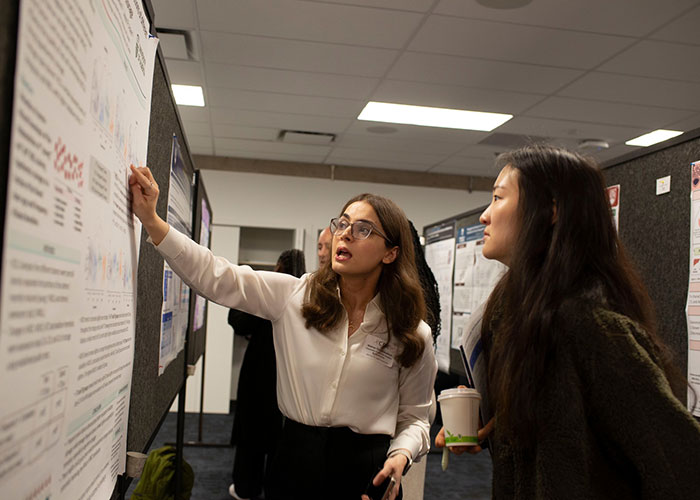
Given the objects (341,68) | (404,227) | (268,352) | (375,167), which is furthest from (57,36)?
(375,167)

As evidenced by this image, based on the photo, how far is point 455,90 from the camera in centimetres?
334

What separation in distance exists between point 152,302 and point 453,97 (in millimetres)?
2812

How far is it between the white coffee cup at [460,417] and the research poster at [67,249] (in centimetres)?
54

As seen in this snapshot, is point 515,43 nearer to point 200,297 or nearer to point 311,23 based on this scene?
point 311,23

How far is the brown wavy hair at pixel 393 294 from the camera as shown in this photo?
126cm

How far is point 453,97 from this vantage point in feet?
11.3

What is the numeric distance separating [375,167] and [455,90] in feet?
7.31

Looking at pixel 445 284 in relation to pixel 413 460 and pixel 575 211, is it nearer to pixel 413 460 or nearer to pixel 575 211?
pixel 413 460

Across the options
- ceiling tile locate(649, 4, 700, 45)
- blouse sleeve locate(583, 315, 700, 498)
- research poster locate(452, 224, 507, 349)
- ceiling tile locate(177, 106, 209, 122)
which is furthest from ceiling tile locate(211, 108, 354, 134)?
blouse sleeve locate(583, 315, 700, 498)

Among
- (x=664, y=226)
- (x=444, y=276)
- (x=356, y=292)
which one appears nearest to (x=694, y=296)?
(x=664, y=226)

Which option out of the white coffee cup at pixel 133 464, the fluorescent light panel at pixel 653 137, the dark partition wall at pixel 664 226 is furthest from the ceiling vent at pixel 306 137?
the white coffee cup at pixel 133 464

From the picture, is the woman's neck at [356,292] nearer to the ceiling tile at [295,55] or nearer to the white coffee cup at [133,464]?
the white coffee cup at [133,464]

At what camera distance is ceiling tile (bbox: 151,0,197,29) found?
243cm

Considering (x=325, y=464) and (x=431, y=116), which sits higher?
(x=431, y=116)
